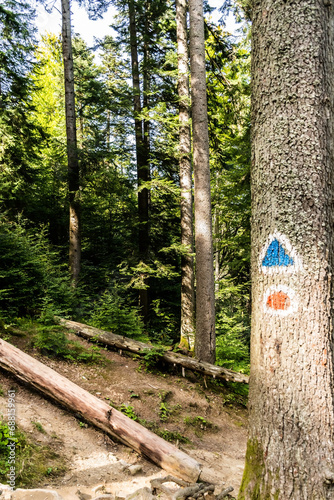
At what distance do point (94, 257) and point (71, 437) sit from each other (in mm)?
11128

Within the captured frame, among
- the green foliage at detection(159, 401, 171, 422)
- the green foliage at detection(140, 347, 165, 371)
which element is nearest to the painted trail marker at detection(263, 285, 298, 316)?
the green foliage at detection(159, 401, 171, 422)

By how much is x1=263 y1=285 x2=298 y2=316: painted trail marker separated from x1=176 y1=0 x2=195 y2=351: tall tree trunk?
6.78 metres

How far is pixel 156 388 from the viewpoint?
6.06 metres

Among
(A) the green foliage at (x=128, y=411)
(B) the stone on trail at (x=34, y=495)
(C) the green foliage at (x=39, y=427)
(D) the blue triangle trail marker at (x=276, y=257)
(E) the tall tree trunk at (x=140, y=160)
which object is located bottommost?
(A) the green foliage at (x=128, y=411)

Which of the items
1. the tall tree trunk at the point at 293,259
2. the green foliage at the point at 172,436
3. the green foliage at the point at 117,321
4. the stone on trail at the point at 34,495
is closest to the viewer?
the tall tree trunk at the point at 293,259

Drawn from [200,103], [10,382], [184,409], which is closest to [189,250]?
[200,103]

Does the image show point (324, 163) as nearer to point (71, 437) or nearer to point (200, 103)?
point (71, 437)

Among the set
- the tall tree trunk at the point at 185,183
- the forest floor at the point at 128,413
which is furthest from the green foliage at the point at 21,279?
the tall tree trunk at the point at 185,183

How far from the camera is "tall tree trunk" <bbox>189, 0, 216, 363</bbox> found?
7477mm

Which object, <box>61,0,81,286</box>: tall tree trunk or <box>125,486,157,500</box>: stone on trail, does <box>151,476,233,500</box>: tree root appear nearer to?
<box>125,486,157,500</box>: stone on trail

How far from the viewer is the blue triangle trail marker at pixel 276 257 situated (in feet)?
8.02

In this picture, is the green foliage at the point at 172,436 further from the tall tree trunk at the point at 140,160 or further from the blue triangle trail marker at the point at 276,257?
the tall tree trunk at the point at 140,160

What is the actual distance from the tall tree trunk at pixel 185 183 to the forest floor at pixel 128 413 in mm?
2757

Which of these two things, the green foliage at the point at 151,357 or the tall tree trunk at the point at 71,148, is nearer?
the green foliage at the point at 151,357
